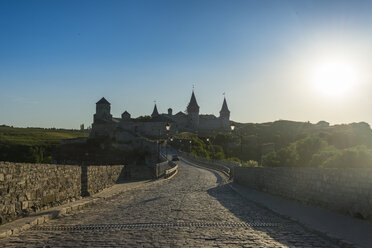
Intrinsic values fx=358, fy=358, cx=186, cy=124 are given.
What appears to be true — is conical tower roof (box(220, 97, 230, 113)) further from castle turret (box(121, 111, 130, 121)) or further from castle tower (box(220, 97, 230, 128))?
castle turret (box(121, 111, 130, 121))

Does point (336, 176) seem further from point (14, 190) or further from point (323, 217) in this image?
point (14, 190)

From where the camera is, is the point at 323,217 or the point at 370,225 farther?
the point at 323,217

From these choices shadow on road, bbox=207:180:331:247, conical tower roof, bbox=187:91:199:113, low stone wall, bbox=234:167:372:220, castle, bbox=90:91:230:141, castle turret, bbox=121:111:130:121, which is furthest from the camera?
conical tower roof, bbox=187:91:199:113

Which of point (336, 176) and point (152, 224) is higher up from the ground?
point (336, 176)

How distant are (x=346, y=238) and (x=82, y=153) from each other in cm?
9243

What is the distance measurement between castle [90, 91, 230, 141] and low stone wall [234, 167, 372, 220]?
62626mm

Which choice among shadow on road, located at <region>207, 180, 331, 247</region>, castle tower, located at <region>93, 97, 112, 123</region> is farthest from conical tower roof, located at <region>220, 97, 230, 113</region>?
shadow on road, located at <region>207, 180, 331, 247</region>

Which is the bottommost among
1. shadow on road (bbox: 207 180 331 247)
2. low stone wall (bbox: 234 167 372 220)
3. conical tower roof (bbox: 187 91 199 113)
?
shadow on road (bbox: 207 180 331 247)

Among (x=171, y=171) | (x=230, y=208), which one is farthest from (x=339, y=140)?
(x=230, y=208)

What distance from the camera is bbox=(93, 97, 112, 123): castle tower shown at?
4887 inches

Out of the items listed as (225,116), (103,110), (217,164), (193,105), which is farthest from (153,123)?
(217,164)

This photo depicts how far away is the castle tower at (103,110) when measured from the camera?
124 metres

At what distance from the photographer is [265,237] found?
7.80 m

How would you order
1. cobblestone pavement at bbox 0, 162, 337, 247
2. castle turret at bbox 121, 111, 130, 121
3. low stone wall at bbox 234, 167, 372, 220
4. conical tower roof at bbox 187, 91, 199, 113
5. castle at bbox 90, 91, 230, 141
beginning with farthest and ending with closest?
conical tower roof at bbox 187, 91, 199, 113 < castle turret at bbox 121, 111, 130, 121 < castle at bbox 90, 91, 230, 141 < low stone wall at bbox 234, 167, 372, 220 < cobblestone pavement at bbox 0, 162, 337, 247
